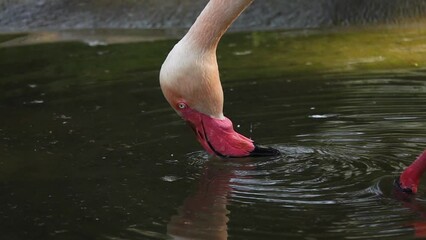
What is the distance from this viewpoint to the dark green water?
3.99 metres

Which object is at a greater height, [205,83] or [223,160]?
[205,83]

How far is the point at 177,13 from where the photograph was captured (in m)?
9.17

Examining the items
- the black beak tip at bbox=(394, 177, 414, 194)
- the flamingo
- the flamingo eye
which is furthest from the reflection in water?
the black beak tip at bbox=(394, 177, 414, 194)

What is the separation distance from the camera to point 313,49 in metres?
7.78

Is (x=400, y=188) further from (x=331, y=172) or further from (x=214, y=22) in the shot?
(x=214, y=22)

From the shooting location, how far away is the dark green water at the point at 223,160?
157 inches

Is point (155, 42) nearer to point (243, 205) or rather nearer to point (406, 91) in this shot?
point (406, 91)

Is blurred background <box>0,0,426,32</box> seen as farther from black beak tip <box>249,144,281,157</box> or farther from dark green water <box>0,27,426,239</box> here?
black beak tip <box>249,144,281,157</box>

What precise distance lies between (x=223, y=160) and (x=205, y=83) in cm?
43

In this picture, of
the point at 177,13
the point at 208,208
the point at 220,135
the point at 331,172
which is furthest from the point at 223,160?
the point at 177,13

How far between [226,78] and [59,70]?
1.24m

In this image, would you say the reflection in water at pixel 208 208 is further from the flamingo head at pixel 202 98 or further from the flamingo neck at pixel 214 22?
the flamingo neck at pixel 214 22

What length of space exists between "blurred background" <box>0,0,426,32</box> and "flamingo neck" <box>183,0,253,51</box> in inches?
165

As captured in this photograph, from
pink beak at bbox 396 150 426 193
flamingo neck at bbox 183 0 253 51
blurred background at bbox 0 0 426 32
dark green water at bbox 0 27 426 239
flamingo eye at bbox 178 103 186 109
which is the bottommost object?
blurred background at bbox 0 0 426 32
